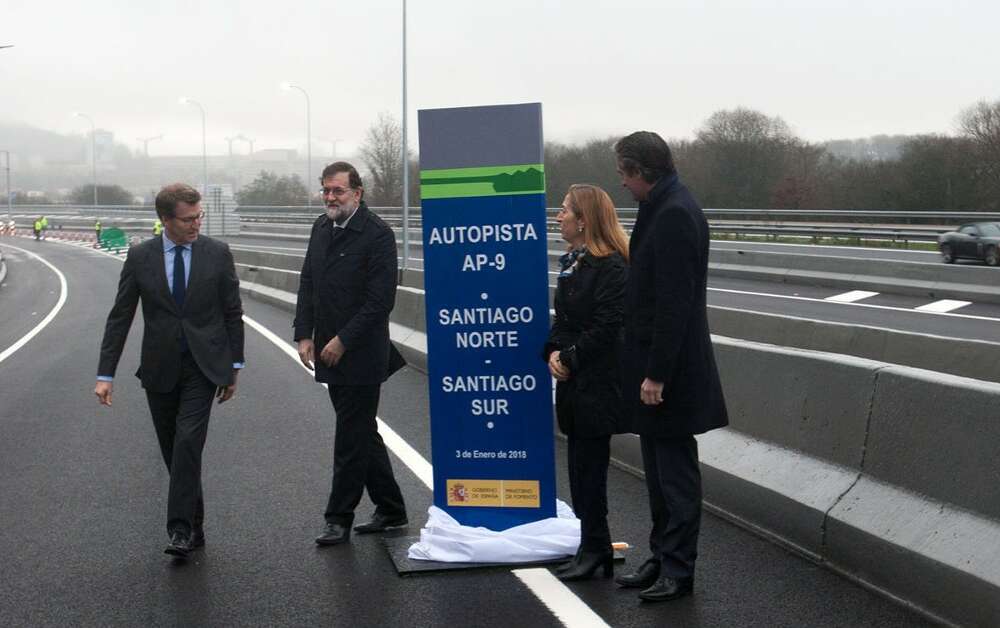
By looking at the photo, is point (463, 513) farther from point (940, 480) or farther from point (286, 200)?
point (286, 200)

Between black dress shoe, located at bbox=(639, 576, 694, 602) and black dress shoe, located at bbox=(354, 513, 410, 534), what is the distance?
6.35 ft

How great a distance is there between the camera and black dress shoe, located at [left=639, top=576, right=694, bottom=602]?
557 cm

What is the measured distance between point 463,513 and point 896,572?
2.31m

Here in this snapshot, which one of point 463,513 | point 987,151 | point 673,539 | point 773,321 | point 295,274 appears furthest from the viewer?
point 987,151

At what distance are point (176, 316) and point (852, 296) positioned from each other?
84.6 ft

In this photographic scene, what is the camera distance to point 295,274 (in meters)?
29.9

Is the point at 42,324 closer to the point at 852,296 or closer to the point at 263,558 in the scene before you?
the point at 852,296

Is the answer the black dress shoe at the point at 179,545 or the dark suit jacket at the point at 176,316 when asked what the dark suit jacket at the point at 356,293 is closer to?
the dark suit jacket at the point at 176,316

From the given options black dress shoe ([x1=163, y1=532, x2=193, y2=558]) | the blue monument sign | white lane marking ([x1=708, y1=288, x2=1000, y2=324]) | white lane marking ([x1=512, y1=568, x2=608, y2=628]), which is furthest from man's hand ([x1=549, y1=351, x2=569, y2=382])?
white lane marking ([x1=708, y1=288, x2=1000, y2=324])

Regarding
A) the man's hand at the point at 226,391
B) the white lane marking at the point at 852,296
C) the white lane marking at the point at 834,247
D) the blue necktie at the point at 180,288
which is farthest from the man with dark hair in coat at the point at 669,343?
the white lane marking at the point at 834,247

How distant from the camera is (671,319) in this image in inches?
215

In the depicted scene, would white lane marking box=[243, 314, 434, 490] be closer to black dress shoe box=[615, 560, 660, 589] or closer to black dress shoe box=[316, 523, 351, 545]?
black dress shoe box=[316, 523, 351, 545]

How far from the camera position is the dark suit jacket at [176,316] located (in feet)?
22.0

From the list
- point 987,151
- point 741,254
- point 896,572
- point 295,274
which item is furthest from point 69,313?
point 987,151
